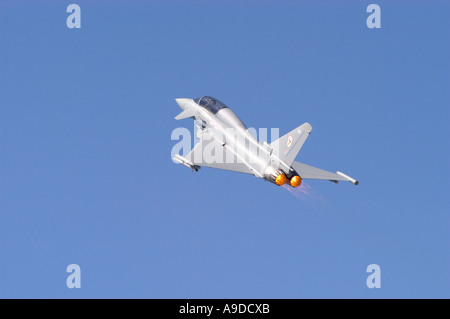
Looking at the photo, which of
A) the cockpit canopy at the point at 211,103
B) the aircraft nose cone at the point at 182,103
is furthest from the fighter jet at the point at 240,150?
the aircraft nose cone at the point at 182,103

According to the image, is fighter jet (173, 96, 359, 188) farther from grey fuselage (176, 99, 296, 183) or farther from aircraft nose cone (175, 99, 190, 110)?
aircraft nose cone (175, 99, 190, 110)

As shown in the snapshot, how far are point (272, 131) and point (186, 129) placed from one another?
224 inches

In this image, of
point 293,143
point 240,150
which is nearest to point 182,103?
point 240,150

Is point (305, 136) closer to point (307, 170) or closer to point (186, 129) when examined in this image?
point (307, 170)

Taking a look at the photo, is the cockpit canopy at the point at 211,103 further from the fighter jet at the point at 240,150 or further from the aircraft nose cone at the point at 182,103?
the aircraft nose cone at the point at 182,103

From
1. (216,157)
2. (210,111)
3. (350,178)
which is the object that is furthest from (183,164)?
(350,178)

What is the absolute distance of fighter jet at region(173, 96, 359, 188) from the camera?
47125 millimetres

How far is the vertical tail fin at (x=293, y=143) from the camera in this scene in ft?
154

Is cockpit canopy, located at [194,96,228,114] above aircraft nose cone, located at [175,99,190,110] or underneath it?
underneath

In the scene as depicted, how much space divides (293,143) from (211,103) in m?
8.59

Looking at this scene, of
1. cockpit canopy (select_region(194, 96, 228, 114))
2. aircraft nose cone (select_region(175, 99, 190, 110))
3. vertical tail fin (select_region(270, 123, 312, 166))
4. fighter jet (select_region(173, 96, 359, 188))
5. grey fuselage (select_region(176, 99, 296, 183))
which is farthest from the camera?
aircraft nose cone (select_region(175, 99, 190, 110))

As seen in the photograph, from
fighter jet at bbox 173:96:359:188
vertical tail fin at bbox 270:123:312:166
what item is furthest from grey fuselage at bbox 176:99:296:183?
vertical tail fin at bbox 270:123:312:166
